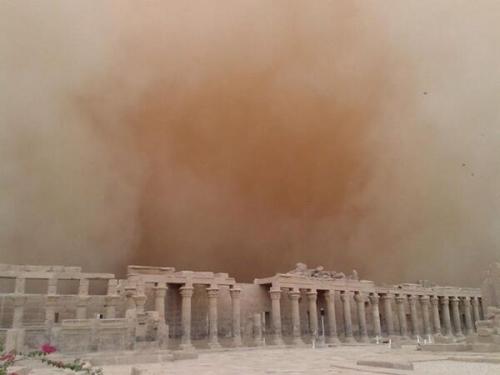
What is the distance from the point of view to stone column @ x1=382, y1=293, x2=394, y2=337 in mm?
40469

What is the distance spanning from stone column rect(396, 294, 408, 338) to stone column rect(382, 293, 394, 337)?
0.80m

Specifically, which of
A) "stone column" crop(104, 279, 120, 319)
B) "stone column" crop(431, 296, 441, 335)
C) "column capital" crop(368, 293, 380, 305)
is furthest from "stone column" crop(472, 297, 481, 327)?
"stone column" crop(104, 279, 120, 319)

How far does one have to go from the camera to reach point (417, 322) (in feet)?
142

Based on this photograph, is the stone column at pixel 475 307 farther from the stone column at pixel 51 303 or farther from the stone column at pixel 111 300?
the stone column at pixel 51 303

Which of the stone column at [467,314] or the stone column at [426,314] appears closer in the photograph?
the stone column at [426,314]

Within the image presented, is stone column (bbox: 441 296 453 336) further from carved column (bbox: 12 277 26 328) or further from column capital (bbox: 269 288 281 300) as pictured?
carved column (bbox: 12 277 26 328)

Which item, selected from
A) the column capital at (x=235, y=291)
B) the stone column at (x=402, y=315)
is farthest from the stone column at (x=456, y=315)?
the column capital at (x=235, y=291)

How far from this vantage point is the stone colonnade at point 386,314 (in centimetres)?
3394

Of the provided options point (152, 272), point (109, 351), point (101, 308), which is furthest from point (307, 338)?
point (109, 351)

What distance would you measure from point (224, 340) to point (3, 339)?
48.4 ft

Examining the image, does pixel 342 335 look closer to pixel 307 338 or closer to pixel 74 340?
pixel 307 338

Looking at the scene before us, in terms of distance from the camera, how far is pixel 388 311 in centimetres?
4091

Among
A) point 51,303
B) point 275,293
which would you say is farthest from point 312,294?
point 51,303

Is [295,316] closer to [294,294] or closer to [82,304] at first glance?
[294,294]
